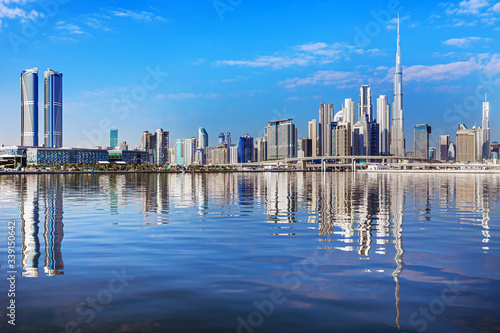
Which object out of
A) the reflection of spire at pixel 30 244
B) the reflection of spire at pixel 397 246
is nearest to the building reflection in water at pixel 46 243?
the reflection of spire at pixel 30 244

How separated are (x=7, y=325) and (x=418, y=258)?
38.0ft

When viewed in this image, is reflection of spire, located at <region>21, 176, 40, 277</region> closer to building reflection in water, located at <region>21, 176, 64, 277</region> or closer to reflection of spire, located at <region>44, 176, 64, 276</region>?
building reflection in water, located at <region>21, 176, 64, 277</region>

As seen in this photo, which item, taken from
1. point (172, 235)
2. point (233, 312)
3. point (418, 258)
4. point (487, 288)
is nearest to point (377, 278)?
point (487, 288)

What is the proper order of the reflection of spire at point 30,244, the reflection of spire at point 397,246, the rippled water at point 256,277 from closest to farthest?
the rippled water at point 256,277, the reflection of spire at point 397,246, the reflection of spire at point 30,244

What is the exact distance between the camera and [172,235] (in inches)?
757

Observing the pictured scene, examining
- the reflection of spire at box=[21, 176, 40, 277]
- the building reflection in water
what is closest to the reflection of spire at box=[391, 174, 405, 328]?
the building reflection in water

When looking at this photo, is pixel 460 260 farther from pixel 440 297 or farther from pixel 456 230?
pixel 456 230

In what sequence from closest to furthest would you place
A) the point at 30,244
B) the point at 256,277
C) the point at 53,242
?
the point at 256,277
the point at 30,244
the point at 53,242

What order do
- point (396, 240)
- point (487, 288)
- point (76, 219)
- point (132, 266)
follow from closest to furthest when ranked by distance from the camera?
point (487, 288), point (132, 266), point (396, 240), point (76, 219)

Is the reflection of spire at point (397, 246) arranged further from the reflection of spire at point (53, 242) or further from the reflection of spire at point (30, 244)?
the reflection of spire at point (30, 244)

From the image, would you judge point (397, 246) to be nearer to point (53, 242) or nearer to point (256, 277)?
point (256, 277)

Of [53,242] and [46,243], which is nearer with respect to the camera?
[46,243]

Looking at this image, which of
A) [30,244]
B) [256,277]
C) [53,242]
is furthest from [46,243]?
[256,277]

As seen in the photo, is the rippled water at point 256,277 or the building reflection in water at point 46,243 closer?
the rippled water at point 256,277
